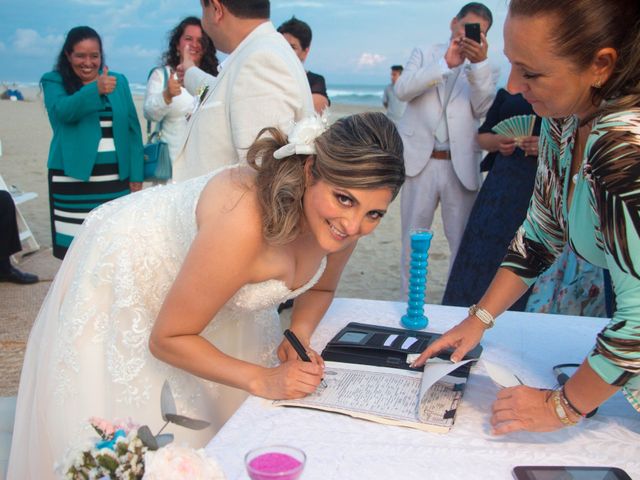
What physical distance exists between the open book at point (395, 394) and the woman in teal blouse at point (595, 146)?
0.14 metres

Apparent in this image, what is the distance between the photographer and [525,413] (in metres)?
1.24

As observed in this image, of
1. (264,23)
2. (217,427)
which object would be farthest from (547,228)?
(264,23)

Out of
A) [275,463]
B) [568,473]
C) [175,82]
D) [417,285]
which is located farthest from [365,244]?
[275,463]

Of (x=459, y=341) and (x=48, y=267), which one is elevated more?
(x=459, y=341)

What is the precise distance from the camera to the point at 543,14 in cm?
112

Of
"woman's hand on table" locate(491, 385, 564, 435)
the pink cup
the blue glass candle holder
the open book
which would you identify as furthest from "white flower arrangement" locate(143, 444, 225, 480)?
the blue glass candle holder

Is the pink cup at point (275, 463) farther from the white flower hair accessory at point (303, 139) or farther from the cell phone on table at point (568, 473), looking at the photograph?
the white flower hair accessory at point (303, 139)

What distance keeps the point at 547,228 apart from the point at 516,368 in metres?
0.39

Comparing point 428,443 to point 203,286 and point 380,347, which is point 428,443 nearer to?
point 380,347

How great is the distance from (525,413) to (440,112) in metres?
2.81

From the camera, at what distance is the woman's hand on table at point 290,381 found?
1.40 meters

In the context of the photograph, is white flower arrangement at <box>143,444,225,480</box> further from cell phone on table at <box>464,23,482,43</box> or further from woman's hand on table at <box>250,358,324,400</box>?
cell phone on table at <box>464,23,482,43</box>

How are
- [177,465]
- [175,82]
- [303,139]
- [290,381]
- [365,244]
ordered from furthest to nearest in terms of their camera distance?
1. [365,244]
2. [175,82]
3. [303,139]
4. [290,381]
5. [177,465]

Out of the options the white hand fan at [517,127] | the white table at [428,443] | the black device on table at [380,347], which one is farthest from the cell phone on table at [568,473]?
the white hand fan at [517,127]
